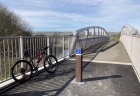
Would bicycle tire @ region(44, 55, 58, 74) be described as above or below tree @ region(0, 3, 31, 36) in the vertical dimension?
below

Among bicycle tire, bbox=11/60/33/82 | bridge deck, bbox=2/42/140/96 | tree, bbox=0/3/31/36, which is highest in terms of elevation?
tree, bbox=0/3/31/36

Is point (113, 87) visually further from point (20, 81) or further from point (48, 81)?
point (20, 81)

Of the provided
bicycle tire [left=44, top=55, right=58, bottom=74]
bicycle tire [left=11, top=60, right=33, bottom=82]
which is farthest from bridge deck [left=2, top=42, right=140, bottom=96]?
bicycle tire [left=44, top=55, right=58, bottom=74]

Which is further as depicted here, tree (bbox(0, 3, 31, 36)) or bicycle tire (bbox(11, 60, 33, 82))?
tree (bbox(0, 3, 31, 36))

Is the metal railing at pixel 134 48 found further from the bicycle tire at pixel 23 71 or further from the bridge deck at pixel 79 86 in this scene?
the bicycle tire at pixel 23 71

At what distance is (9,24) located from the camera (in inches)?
670

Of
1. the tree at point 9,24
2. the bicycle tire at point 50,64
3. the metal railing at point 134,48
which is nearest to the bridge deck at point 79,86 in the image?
the bicycle tire at point 50,64

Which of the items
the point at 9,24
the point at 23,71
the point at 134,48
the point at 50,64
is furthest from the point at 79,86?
the point at 9,24

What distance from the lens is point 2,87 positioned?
3.54m

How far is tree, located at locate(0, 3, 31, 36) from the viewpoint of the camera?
53.9 ft

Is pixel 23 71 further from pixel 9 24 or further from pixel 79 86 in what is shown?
pixel 9 24

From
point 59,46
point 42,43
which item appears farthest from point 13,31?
point 42,43

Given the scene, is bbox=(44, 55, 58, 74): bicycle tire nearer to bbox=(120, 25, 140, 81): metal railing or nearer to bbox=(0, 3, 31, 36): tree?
bbox=(120, 25, 140, 81): metal railing

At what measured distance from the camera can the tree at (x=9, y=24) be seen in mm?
16438
